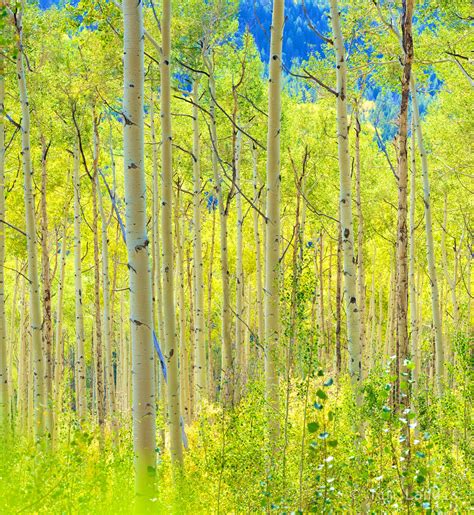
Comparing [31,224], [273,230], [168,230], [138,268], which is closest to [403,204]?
[273,230]

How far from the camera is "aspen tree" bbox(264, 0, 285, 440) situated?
6234 mm

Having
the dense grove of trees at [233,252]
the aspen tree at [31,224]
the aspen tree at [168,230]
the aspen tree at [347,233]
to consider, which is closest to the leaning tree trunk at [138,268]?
the dense grove of trees at [233,252]

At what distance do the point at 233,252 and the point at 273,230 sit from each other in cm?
1690

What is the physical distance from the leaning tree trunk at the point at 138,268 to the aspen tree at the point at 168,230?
2.05 m

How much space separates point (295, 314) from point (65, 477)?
82.5 inches

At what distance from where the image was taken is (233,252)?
914 inches

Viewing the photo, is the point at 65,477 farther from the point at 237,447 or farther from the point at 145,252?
the point at 237,447

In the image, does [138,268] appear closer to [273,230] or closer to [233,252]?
[273,230]

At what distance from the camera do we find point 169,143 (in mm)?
7008

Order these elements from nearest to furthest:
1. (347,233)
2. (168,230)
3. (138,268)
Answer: (138,268) → (347,233) → (168,230)

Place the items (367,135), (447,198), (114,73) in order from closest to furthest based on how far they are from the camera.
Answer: (114,73), (447,198), (367,135)

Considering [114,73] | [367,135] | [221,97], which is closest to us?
[114,73]

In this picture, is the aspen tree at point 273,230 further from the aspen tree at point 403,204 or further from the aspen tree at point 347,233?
the aspen tree at point 403,204

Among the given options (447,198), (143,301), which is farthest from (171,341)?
(447,198)
